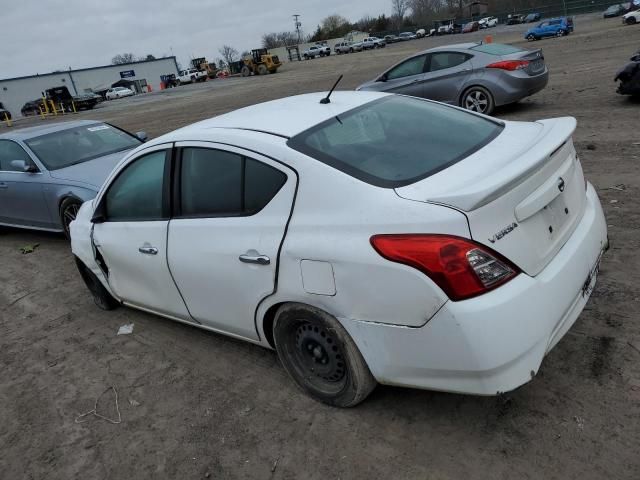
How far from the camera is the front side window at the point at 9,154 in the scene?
23.2 feet

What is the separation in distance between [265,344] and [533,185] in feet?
5.70

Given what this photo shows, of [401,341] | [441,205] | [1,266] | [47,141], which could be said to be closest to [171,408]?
[401,341]

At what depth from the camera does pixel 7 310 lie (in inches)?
203

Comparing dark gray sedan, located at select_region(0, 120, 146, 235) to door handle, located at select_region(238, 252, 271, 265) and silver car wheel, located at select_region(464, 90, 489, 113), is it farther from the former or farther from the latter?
silver car wheel, located at select_region(464, 90, 489, 113)

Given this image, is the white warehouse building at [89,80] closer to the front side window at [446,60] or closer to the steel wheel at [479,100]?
the front side window at [446,60]

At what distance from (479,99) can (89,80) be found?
3461 inches

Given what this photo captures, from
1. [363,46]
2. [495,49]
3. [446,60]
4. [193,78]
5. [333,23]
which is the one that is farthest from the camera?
[333,23]

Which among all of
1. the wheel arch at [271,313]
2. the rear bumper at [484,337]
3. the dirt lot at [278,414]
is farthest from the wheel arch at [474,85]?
the wheel arch at [271,313]

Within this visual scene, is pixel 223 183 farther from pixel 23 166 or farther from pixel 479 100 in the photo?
pixel 479 100

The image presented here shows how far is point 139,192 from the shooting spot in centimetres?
368

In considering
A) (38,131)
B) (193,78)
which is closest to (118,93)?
(193,78)

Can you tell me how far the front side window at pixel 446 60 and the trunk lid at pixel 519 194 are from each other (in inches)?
310

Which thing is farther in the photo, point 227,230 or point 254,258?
point 227,230

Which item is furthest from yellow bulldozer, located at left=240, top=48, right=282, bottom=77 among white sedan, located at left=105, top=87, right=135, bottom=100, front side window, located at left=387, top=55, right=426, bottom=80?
front side window, located at left=387, top=55, right=426, bottom=80
